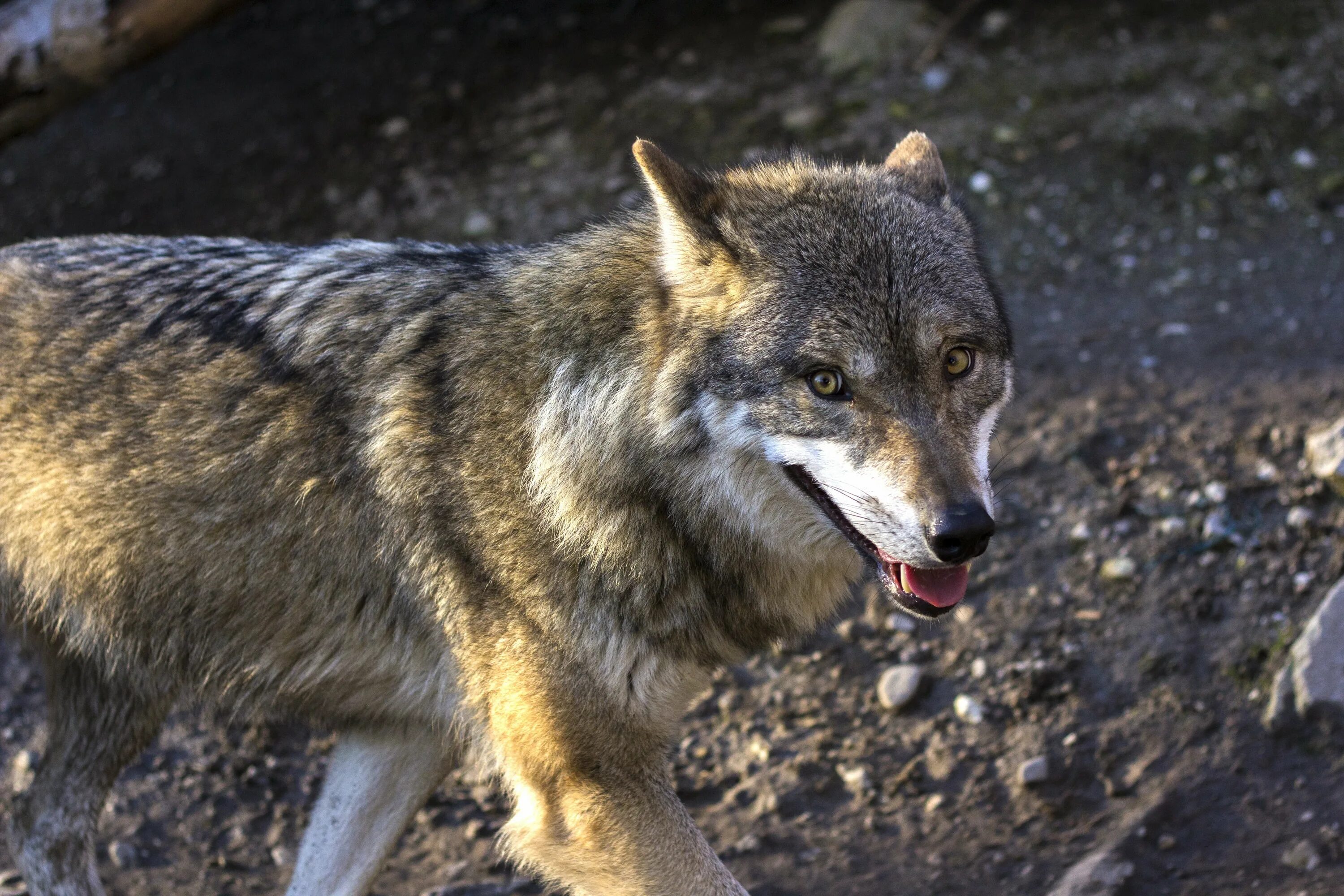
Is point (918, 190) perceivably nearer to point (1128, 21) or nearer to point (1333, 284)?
point (1333, 284)

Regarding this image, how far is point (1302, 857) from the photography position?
3393mm

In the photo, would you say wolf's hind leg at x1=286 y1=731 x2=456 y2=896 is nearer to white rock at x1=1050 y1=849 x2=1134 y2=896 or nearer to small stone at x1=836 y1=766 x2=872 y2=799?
small stone at x1=836 y1=766 x2=872 y2=799

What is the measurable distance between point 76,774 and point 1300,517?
155 inches

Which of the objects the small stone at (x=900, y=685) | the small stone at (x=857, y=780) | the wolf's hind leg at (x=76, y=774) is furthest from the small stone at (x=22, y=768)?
the small stone at (x=900, y=685)

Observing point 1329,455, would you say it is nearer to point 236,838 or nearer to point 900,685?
point 900,685

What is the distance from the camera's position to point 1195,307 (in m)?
5.56

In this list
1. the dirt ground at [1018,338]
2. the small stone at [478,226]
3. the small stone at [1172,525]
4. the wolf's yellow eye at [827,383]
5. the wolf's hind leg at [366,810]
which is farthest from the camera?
the small stone at [478,226]

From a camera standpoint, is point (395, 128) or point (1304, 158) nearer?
point (1304, 158)

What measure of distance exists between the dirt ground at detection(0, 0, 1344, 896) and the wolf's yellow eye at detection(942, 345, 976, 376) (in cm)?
138

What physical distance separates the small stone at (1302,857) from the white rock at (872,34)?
4768mm

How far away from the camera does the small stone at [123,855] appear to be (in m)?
4.11

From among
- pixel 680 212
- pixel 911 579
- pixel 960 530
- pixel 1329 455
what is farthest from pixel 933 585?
pixel 1329 455

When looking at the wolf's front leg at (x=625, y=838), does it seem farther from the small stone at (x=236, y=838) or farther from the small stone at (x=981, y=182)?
the small stone at (x=981, y=182)

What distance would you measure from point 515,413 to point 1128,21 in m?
5.34
